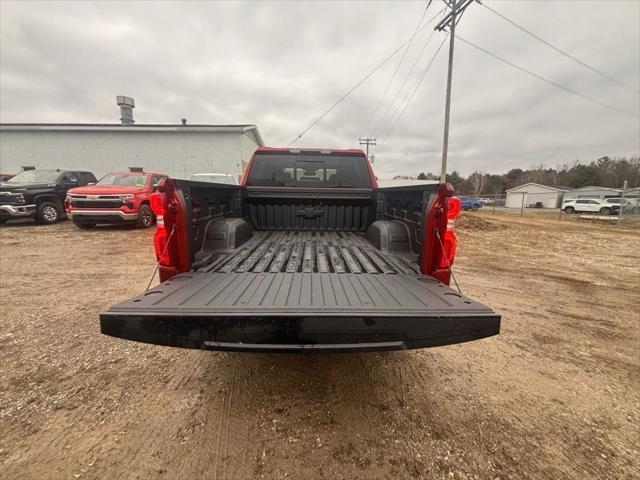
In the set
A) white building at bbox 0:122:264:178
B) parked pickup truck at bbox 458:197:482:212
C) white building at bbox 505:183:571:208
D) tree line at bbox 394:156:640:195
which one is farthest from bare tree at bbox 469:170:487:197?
white building at bbox 0:122:264:178

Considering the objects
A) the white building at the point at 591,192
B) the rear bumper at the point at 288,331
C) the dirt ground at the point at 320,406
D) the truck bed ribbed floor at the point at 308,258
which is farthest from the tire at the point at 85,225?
the white building at the point at 591,192

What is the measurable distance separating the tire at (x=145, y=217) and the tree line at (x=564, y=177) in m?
54.9

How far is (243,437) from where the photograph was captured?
78.0 inches

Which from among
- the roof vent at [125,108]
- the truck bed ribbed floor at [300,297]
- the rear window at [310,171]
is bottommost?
the truck bed ribbed floor at [300,297]

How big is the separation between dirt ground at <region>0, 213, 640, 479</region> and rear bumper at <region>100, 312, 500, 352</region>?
760mm

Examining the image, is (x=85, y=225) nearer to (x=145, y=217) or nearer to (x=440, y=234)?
(x=145, y=217)

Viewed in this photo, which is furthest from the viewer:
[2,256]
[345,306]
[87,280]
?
[2,256]

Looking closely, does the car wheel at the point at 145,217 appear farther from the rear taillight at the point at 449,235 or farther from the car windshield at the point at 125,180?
the rear taillight at the point at 449,235

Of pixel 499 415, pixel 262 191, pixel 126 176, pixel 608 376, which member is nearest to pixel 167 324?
pixel 499 415

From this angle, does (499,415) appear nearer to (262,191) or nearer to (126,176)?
(262,191)

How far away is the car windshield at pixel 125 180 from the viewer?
10.3 m

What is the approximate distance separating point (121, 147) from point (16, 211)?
31.9ft

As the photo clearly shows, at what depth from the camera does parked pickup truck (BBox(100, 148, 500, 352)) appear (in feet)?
5.50

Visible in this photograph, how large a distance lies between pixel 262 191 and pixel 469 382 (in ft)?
11.1
